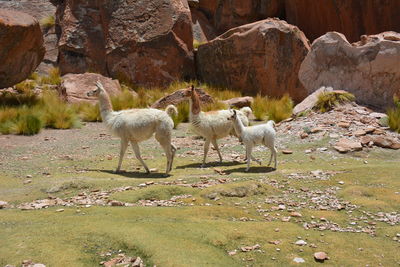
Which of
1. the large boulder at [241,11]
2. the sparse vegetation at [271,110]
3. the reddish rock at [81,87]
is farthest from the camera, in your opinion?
the large boulder at [241,11]

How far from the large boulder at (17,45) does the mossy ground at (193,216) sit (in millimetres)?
5715

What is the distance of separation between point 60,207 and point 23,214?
1.59 ft

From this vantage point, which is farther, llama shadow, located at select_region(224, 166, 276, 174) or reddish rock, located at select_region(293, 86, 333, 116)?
reddish rock, located at select_region(293, 86, 333, 116)

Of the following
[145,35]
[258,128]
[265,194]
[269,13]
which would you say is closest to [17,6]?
[145,35]

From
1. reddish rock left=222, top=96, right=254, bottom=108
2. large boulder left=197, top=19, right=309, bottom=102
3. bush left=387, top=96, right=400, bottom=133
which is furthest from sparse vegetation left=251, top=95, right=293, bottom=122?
bush left=387, top=96, right=400, bottom=133

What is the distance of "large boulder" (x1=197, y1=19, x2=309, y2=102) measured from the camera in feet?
56.7

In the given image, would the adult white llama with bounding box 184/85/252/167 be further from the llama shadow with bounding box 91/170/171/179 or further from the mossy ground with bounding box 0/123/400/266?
the llama shadow with bounding box 91/170/171/179

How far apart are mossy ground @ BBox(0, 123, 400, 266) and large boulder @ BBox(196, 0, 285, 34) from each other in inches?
555

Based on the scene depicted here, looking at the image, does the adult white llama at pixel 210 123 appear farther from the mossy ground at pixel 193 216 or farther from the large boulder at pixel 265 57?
the large boulder at pixel 265 57

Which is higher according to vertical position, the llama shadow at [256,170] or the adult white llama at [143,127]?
the adult white llama at [143,127]

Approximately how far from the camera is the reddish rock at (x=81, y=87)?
15461 mm

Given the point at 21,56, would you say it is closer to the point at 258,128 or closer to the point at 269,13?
the point at 258,128

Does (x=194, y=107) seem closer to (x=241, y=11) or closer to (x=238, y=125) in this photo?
(x=238, y=125)

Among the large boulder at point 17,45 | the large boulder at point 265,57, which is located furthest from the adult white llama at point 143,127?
the large boulder at point 265,57
